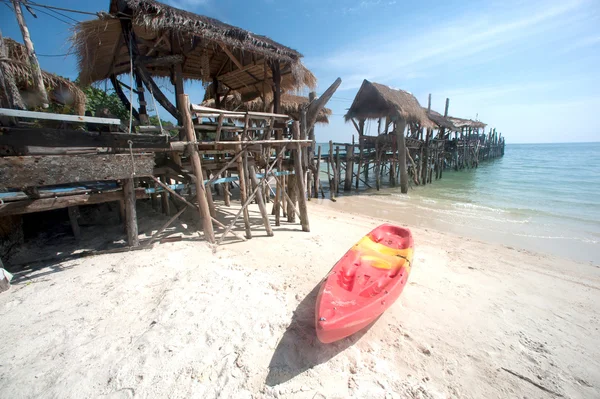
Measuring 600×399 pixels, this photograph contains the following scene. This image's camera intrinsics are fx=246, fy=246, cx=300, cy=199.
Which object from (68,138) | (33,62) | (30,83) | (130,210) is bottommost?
(130,210)

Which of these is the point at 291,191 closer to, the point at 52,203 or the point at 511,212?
the point at 52,203

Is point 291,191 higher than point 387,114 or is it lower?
lower

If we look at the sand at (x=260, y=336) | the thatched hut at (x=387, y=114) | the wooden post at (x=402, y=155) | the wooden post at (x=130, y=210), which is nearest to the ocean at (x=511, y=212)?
the wooden post at (x=402, y=155)

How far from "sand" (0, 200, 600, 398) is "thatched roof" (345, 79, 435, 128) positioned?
33.2 feet

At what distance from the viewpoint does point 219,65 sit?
7.72m

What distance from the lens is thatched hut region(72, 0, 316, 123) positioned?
4708 millimetres

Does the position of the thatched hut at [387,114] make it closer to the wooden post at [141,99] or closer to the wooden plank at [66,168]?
the wooden post at [141,99]

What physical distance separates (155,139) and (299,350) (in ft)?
11.5

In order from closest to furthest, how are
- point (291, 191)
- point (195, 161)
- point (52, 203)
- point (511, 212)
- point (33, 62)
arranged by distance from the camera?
point (52, 203) → point (195, 161) → point (33, 62) → point (291, 191) → point (511, 212)

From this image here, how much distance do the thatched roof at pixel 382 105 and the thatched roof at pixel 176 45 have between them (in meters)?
6.08

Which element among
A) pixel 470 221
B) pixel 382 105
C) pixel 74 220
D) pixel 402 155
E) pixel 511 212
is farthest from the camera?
pixel 382 105

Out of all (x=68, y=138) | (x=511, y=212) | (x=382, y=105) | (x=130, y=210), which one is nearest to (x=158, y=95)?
(x=68, y=138)

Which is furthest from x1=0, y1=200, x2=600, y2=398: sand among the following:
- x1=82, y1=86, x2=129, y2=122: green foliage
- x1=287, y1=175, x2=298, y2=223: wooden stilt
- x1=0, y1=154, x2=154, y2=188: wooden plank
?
x1=82, y1=86, x2=129, y2=122: green foliage

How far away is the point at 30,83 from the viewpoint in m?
6.64
